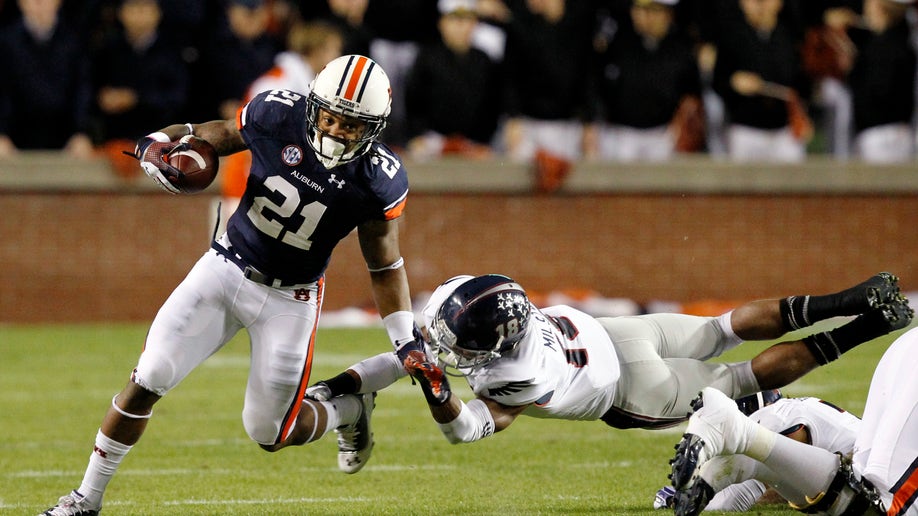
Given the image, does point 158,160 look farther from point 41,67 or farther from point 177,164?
point 41,67

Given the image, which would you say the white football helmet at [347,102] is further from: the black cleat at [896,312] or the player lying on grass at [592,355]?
the black cleat at [896,312]

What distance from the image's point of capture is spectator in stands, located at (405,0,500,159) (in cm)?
1066

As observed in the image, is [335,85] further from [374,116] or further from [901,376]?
[901,376]

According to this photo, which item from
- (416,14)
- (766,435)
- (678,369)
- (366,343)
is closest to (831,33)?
(416,14)

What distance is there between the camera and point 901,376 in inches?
161

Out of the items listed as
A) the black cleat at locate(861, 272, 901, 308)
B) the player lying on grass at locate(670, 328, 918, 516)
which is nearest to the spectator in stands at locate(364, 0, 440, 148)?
the black cleat at locate(861, 272, 901, 308)

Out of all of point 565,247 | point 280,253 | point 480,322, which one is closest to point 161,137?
point 280,253

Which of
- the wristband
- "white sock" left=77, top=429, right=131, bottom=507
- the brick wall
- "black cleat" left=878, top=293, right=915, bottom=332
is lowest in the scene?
the brick wall

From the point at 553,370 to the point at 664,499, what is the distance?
2.05 ft

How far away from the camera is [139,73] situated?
34.4 ft

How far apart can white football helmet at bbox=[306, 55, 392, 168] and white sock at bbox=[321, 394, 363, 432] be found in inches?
37.1

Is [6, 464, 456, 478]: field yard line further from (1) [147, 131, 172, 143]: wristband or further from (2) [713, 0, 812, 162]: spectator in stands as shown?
(2) [713, 0, 812, 162]: spectator in stands

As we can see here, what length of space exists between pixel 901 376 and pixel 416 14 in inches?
290

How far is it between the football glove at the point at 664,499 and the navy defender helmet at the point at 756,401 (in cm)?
42
